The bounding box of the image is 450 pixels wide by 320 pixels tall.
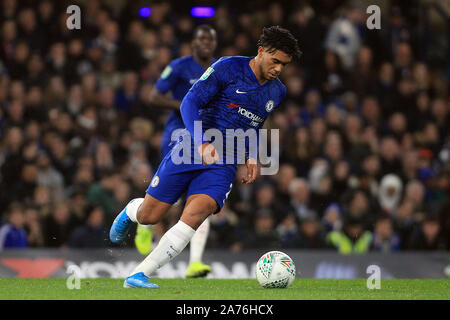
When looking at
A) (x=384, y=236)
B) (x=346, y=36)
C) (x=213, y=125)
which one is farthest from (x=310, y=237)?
(x=346, y=36)

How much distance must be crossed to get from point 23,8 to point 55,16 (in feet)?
1.96

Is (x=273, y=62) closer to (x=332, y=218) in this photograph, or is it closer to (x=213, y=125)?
(x=213, y=125)

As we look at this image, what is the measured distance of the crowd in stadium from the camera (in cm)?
1209

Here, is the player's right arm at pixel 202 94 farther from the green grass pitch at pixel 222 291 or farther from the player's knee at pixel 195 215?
the green grass pitch at pixel 222 291

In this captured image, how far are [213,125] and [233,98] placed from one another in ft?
0.93

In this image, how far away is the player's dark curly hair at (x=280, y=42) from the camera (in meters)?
7.20

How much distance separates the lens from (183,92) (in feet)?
31.4

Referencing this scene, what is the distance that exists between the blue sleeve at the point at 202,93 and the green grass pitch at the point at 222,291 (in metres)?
1.34

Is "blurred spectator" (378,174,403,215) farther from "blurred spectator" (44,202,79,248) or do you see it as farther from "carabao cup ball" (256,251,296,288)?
"carabao cup ball" (256,251,296,288)

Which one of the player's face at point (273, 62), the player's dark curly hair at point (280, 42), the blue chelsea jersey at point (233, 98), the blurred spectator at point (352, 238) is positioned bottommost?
the blurred spectator at point (352, 238)

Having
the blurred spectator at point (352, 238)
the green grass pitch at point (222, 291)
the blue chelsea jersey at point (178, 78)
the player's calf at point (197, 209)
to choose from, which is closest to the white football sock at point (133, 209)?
the green grass pitch at point (222, 291)
